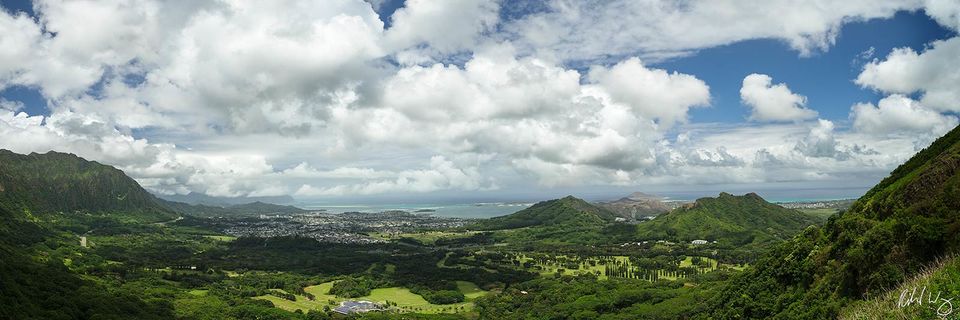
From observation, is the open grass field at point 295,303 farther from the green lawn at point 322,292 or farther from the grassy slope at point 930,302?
the grassy slope at point 930,302

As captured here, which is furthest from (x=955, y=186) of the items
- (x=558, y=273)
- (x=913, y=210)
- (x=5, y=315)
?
(x=558, y=273)

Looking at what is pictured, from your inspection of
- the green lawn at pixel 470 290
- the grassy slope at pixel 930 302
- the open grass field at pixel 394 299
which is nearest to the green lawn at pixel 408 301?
the open grass field at pixel 394 299

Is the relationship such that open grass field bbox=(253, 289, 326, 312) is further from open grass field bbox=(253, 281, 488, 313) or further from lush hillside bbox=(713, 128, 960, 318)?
lush hillside bbox=(713, 128, 960, 318)

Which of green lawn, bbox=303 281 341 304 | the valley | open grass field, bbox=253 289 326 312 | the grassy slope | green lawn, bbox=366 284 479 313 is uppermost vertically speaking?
the grassy slope

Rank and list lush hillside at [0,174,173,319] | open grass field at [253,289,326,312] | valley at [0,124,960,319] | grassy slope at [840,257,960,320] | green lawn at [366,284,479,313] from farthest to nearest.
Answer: green lawn at [366,284,479,313]
open grass field at [253,289,326,312]
lush hillside at [0,174,173,319]
valley at [0,124,960,319]
grassy slope at [840,257,960,320]

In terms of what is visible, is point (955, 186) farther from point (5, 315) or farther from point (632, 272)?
point (632, 272)

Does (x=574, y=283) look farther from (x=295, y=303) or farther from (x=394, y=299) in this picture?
(x=295, y=303)

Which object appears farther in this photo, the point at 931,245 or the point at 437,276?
the point at 437,276

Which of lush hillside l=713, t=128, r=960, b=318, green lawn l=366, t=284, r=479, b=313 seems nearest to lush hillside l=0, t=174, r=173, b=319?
green lawn l=366, t=284, r=479, b=313
